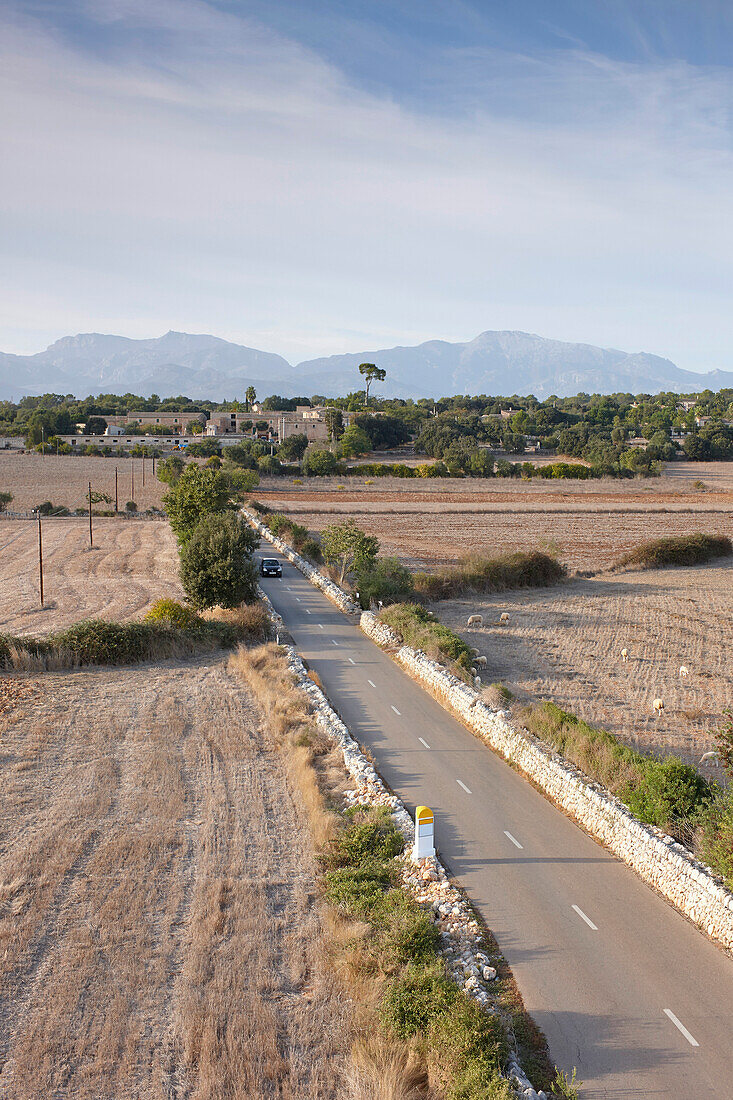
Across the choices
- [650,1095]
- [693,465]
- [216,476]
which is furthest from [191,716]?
[693,465]

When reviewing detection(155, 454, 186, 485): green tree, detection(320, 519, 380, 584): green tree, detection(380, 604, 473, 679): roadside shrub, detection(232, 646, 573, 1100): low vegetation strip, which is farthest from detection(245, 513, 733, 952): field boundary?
detection(155, 454, 186, 485): green tree

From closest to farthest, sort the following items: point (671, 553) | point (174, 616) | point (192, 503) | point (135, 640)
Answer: point (135, 640), point (174, 616), point (192, 503), point (671, 553)

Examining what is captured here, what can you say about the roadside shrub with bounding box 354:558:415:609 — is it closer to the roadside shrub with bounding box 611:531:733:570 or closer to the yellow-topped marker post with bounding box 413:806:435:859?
the roadside shrub with bounding box 611:531:733:570

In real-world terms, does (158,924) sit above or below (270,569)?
below

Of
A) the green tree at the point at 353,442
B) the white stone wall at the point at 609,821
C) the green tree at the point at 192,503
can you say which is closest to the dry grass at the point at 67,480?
the green tree at the point at 192,503

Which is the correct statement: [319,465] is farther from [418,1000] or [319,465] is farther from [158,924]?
[418,1000]

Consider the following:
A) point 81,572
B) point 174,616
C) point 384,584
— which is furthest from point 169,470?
point 174,616
